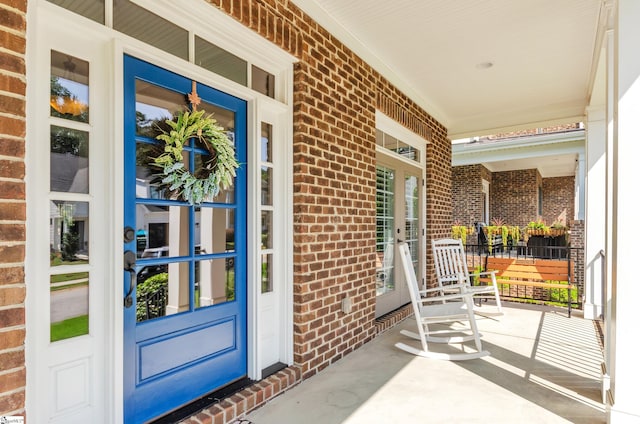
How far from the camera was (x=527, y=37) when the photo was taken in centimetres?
343

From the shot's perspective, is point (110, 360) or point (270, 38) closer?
point (110, 360)

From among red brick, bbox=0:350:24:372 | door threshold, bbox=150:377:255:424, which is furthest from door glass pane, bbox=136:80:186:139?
door threshold, bbox=150:377:255:424

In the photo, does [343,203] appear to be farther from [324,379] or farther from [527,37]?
[527,37]

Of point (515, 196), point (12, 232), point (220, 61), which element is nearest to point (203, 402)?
point (12, 232)

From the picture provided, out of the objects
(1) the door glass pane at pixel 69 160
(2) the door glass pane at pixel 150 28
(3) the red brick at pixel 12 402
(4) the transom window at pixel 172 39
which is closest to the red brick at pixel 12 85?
(1) the door glass pane at pixel 69 160

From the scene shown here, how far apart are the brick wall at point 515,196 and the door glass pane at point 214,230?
1329 centimetres

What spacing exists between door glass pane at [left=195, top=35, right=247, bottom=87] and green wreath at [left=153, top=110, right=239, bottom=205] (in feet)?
1.03

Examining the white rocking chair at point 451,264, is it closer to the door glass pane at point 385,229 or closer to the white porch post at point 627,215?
the door glass pane at point 385,229

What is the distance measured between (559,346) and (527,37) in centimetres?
289

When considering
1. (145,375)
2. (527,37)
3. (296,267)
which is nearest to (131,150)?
(145,375)

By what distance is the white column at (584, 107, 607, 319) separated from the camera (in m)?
4.48

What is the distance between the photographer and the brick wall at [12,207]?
1375 mm

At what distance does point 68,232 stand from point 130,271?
334 mm

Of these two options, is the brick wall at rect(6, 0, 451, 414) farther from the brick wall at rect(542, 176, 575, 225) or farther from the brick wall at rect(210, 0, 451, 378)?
the brick wall at rect(542, 176, 575, 225)
